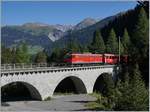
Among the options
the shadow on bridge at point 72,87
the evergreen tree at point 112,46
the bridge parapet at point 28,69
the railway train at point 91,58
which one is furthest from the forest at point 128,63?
the bridge parapet at point 28,69

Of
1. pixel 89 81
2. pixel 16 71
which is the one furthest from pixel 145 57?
pixel 16 71

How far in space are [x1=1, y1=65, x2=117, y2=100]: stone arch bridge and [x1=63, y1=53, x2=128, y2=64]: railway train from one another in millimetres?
2642

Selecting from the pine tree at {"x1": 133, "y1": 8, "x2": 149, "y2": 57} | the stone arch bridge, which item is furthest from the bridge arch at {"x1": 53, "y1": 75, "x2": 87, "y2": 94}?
the pine tree at {"x1": 133, "y1": 8, "x2": 149, "y2": 57}

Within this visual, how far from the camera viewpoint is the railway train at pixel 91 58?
79625 mm

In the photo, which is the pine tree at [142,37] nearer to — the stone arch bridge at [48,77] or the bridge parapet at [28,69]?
the stone arch bridge at [48,77]

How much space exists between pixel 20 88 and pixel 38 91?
17.4 m

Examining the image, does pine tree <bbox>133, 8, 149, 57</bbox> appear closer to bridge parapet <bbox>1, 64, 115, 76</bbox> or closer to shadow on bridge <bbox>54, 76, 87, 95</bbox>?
shadow on bridge <bbox>54, 76, 87, 95</bbox>

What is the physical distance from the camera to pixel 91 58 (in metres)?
86.3

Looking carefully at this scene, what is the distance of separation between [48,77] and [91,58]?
73.9ft

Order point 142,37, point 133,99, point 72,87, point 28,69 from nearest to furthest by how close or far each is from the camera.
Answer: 1. point 133,99
2. point 28,69
3. point 72,87
4. point 142,37

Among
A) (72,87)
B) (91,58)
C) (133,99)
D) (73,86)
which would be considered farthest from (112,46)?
(133,99)

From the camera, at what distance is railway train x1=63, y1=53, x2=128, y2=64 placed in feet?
261

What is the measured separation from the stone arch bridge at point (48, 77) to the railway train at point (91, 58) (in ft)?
8.67

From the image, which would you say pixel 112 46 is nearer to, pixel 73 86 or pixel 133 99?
pixel 73 86
